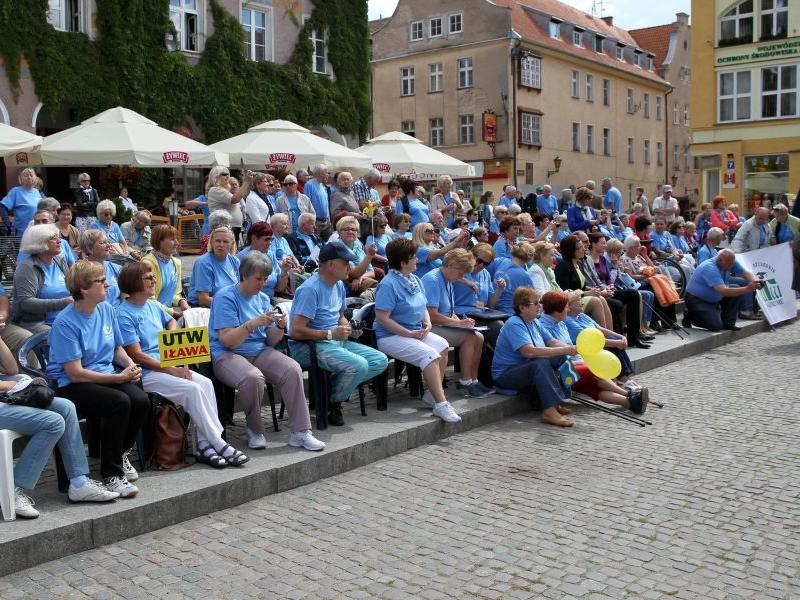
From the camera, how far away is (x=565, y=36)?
50312mm

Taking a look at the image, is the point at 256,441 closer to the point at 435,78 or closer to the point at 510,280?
the point at 510,280

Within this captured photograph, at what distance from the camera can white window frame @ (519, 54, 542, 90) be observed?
45000mm

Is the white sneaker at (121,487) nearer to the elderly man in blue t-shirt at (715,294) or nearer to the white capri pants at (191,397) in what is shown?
the white capri pants at (191,397)

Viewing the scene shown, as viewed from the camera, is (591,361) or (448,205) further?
(448,205)

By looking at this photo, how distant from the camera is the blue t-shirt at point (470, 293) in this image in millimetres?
9039

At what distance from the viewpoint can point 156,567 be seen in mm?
4582

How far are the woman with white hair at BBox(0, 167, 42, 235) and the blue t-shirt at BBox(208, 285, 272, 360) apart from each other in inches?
287

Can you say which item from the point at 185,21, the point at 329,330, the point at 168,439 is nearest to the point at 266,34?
the point at 185,21

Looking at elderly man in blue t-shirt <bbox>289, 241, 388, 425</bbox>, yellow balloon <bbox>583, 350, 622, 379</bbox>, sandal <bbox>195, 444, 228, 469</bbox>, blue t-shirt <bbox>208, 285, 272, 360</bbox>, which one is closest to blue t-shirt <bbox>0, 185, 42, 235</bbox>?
elderly man in blue t-shirt <bbox>289, 241, 388, 425</bbox>

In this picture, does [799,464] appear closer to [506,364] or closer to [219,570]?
[506,364]

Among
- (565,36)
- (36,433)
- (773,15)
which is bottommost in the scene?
(36,433)

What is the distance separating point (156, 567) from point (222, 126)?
20.7 metres

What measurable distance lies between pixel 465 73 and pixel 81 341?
43.0m

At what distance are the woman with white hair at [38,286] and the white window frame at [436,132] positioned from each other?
41361 mm
